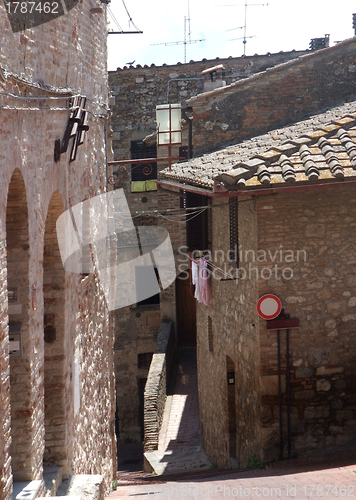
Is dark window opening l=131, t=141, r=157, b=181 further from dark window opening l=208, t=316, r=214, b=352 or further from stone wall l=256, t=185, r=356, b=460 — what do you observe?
stone wall l=256, t=185, r=356, b=460

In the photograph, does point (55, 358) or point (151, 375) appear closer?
point (55, 358)

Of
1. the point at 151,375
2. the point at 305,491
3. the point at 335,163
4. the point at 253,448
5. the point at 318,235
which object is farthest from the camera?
the point at 151,375

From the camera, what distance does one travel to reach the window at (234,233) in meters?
8.69

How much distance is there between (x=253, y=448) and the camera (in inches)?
326

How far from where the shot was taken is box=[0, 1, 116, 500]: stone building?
4273 mm

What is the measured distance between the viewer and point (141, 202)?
1858 cm

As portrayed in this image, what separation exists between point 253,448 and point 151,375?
562 centimetres

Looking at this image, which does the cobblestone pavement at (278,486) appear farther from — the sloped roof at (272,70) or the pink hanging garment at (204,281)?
the sloped roof at (272,70)

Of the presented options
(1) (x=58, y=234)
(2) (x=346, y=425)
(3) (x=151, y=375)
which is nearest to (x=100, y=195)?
(1) (x=58, y=234)

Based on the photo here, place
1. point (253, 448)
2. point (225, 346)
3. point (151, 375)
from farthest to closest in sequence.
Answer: point (151, 375)
point (225, 346)
point (253, 448)

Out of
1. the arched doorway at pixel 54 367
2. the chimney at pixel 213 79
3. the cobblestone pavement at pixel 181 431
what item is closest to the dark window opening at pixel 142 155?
the chimney at pixel 213 79

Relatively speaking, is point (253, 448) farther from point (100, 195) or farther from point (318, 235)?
point (100, 195)

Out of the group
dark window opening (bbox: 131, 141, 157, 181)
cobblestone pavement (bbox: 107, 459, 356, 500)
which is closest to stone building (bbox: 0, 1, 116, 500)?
cobblestone pavement (bbox: 107, 459, 356, 500)

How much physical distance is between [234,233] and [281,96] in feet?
13.3
